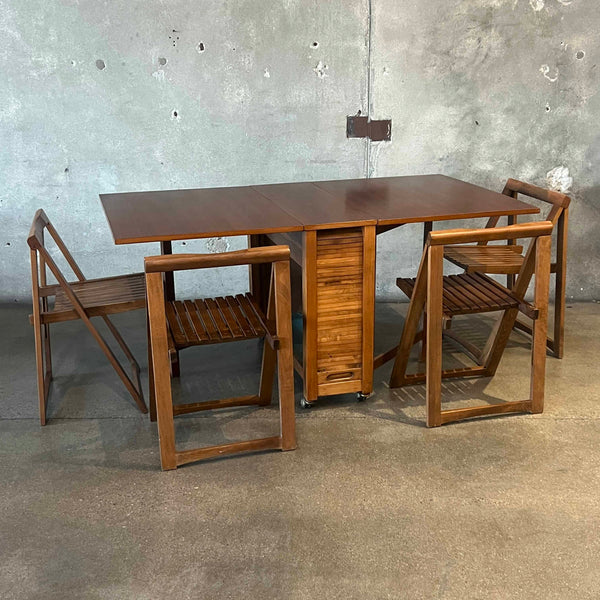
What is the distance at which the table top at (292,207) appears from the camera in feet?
10.2

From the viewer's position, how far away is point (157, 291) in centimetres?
283

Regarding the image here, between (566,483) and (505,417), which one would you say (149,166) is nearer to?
(505,417)

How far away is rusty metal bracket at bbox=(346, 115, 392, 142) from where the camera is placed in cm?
484

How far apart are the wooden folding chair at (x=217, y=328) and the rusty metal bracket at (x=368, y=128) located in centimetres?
193

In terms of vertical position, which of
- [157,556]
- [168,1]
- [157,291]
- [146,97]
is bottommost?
[157,556]

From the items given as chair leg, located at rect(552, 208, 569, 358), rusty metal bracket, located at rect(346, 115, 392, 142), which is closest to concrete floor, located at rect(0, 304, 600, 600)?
chair leg, located at rect(552, 208, 569, 358)

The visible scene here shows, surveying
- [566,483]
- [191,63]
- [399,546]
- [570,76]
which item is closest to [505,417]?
[566,483]

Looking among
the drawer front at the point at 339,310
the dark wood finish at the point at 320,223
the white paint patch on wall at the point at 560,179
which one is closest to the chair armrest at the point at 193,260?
the dark wood finish at the point at 320,223

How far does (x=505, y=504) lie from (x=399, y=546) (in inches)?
18.8

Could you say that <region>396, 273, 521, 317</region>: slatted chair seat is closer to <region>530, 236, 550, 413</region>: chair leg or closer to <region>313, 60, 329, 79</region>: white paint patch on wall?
<region>530, 236, 550, 413</region>: chair leg

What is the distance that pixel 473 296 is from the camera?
3473 millimetres

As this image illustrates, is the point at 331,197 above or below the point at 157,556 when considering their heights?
above

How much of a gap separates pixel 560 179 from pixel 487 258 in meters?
1.37

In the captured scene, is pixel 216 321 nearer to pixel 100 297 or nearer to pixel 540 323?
pixel 100 297
